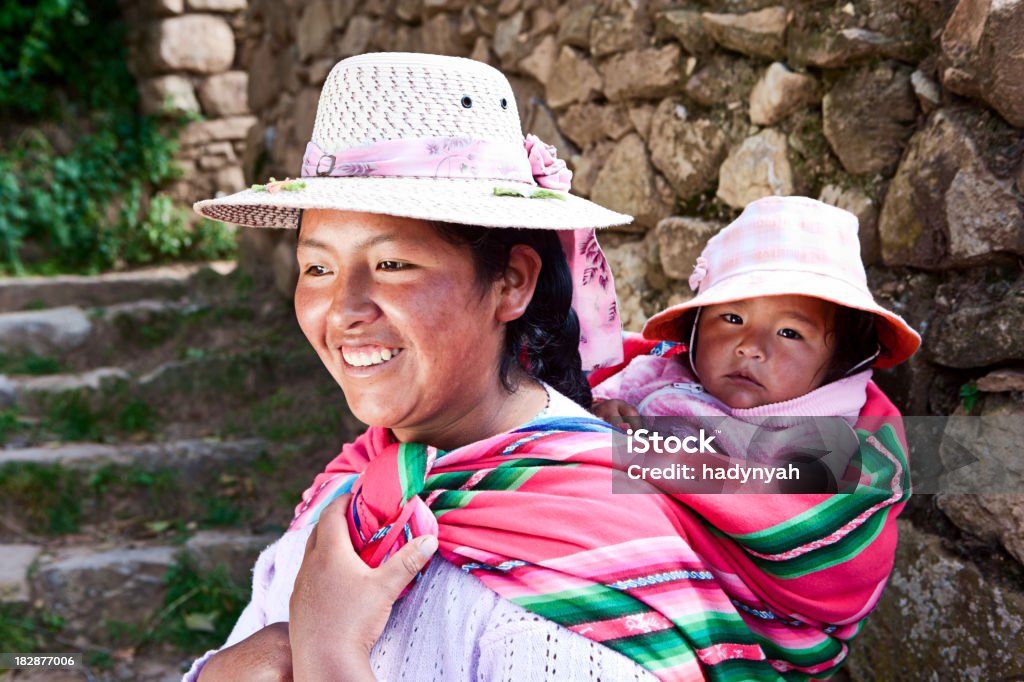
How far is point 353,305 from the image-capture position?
4.33 feet

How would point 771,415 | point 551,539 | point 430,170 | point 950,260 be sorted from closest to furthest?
1. point 551,539
2. point 430,170
3. point 771,415
4. point 950,260

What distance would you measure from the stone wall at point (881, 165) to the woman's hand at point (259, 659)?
3.98 ft

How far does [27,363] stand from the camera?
5.49 meters

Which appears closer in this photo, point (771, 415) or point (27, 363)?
point (771, 415)

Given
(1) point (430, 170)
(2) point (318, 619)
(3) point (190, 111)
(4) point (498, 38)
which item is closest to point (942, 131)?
(1) point (430, 170)

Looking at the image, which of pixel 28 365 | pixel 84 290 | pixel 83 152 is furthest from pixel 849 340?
pixel 83 152

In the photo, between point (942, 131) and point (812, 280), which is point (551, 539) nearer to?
point (812, 280)

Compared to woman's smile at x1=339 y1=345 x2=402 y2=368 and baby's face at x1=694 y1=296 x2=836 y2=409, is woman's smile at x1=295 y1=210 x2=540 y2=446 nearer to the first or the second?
woman's smile at x1=339 y1=345 x2=402 y2=368

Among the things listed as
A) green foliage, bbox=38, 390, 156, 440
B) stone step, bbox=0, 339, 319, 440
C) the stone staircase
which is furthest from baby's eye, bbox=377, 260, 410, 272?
green foliage, bbox=38, 390, 156, 440

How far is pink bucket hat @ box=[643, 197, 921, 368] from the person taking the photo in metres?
1.58

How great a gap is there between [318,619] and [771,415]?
87 cm

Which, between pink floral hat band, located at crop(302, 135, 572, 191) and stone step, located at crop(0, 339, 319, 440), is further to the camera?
stone step, located at crop(0, 339, 319, 440)

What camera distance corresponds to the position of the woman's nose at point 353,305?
1321 mm

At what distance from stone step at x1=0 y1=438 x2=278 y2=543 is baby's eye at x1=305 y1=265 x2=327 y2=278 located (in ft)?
10.3
